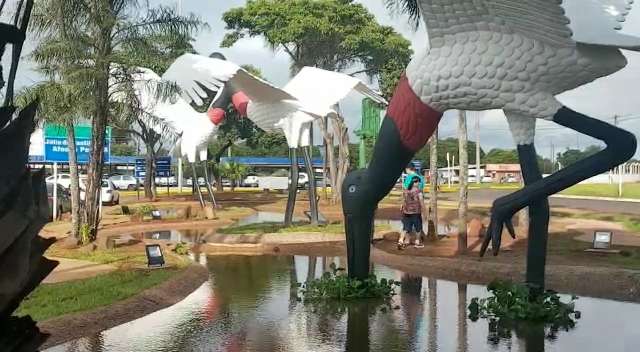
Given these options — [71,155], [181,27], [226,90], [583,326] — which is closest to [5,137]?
[583,326]

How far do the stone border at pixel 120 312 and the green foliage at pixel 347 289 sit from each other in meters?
1.54

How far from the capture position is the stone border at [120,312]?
577 centimetres

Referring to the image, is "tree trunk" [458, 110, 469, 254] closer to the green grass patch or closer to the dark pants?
the dark pants

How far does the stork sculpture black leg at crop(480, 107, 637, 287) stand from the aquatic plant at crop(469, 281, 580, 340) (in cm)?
97

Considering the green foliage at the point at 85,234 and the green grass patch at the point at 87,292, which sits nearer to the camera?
the green grass patch at the point at 87,292

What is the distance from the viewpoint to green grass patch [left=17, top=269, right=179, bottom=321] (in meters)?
6.42

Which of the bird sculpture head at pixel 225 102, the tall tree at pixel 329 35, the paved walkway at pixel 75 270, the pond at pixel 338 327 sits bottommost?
the pond at pixel 338 327

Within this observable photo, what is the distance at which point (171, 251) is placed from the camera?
11.0m

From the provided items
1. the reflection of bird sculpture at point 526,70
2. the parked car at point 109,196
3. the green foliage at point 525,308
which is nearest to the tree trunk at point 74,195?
the reflection of bird sculpture at point 526,70

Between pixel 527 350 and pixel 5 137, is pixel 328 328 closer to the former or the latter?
pixel 527 350

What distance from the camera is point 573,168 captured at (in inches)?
213

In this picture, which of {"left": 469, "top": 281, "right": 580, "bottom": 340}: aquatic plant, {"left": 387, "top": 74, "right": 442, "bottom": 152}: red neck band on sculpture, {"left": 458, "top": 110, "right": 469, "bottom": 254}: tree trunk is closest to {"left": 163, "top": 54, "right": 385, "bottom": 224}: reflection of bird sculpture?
{"left": 458, "top": 110, "right": 469, "bottom": 254}: tree trunk

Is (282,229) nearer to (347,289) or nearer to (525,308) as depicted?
(347,289)

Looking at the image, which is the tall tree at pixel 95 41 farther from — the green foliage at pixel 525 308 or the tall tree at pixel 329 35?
the tall tree at pixel 329 35
